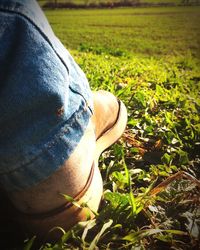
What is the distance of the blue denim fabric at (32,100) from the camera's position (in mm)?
864

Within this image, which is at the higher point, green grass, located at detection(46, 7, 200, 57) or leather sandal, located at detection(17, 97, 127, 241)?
leather sandal, located at detection(17, 97, 127, 241)

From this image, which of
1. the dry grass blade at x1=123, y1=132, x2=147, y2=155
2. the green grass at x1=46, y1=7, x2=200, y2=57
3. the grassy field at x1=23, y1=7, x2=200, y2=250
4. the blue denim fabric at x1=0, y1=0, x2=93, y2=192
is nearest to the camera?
the blue denim fabric at x1=0, y1=0, x2=93, y2=192

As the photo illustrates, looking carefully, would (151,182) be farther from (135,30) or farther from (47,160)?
(135,30)

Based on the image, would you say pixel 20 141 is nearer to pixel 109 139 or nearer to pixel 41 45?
pixel 41 45

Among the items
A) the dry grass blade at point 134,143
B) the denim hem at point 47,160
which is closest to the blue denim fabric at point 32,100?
the denim hem at point 47,160

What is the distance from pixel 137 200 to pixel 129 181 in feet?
0.34

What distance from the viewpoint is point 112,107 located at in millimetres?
1656

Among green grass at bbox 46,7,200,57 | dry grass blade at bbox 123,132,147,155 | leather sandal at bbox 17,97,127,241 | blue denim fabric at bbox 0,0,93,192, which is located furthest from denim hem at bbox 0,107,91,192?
green grass at bbox 46,7,200,57

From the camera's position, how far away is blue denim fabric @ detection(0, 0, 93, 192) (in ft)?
2.84

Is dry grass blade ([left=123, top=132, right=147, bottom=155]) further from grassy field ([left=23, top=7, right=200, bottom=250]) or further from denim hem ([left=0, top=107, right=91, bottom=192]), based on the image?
denim hem ([left=0, top=107, right=91, bottom=192])

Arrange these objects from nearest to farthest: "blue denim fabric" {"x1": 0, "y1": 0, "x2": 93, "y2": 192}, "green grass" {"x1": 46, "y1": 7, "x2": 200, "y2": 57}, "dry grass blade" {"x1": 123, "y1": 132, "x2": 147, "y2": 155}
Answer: "blue denim fabric" {"x1": 0, "y1": 0, "x2": 93, "y2": 192}, "dry grass blade" {"x1": 123, "y1": 132, "x2": 147, "y2": 155}, "green grass" {"x1": 46, "y1": 7, "x2": 200, "y2": 57}

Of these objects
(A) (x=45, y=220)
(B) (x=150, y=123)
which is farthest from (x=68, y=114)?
(B) (x=150, y=123)

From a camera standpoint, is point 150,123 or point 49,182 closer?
point 49,182

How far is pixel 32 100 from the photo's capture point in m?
0.90
